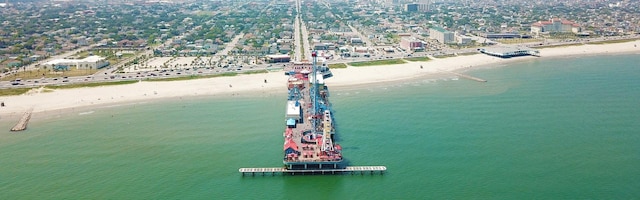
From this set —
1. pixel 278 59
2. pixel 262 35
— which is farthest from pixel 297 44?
pixel 278 59

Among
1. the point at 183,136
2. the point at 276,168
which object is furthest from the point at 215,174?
the point at 183,136

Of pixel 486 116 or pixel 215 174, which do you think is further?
pixel 486 116

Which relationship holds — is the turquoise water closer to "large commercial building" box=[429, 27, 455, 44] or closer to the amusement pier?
the amusement pier

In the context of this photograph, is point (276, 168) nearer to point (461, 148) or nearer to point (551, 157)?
point (461, 148)

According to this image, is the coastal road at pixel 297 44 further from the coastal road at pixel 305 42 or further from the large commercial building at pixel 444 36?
the large commercial building at pixel 444 36

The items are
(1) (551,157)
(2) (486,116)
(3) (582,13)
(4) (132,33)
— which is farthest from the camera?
(3) (582,13)

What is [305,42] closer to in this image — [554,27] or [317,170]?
[554,27]
